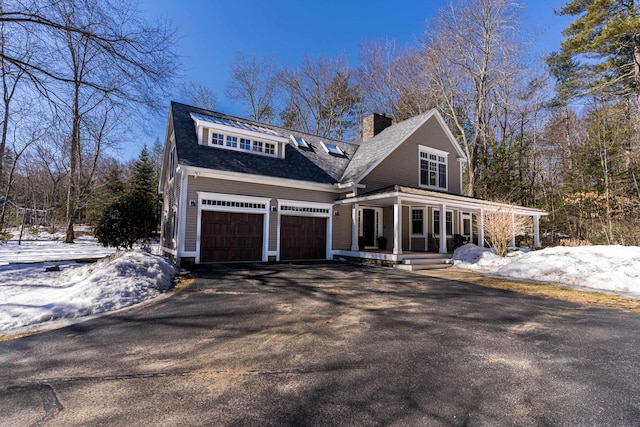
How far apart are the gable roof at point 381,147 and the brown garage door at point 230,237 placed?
15.6ft

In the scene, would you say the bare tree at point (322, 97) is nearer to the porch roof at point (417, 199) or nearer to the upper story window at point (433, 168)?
the upper story window at point (433, 168)

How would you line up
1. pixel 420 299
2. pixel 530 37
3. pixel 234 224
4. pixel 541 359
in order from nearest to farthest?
pixel 541 359, pixel 420 299, pixel 234 224, pixel 530 37

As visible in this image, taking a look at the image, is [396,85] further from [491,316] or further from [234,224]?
[491,316]

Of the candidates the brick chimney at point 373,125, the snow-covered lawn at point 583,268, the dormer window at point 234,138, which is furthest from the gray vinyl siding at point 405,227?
the dormer window at point 234,138

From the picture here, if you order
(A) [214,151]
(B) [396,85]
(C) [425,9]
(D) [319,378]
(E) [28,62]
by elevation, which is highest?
(C) [425,9]

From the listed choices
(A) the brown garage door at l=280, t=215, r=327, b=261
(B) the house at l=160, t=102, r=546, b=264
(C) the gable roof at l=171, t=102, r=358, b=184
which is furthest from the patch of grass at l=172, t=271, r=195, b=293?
(A) the brown garage door at l=280, t=215, r=327, b=261

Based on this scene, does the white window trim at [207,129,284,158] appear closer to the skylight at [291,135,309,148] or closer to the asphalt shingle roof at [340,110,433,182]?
the skylight at [291,135,309,148]

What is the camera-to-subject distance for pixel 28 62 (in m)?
7.86

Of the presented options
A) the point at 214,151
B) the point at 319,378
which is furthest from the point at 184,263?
the point at 319,378

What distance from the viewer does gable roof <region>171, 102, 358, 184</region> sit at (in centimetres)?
1124

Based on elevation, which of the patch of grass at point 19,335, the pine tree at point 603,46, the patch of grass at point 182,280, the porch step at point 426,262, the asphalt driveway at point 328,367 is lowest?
the patch of grass at point 19,335

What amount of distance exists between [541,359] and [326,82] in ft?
87.2

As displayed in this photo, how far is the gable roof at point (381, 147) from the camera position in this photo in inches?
541

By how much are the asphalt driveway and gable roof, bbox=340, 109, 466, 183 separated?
8.89 meters
